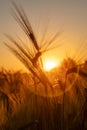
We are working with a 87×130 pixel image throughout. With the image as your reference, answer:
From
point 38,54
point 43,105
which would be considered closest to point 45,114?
point 43,105

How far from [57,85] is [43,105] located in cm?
20

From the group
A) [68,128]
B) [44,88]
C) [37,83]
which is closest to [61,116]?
[68,128]

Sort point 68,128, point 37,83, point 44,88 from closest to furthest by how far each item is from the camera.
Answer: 1. point 68,128
2. point 44,88
3. point 37,83

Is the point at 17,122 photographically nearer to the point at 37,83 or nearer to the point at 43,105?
the point at 43,105

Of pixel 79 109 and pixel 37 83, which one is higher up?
pixel 37 83

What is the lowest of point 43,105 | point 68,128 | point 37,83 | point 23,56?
point 68,128

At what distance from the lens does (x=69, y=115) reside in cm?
225

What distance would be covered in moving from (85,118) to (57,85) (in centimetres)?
33

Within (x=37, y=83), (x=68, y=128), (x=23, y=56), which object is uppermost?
(x=23, y=56)

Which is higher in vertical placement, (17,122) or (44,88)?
(44,88)

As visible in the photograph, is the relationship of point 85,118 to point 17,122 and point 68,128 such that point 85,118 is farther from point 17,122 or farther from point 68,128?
point 17,122

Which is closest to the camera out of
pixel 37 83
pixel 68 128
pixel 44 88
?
pixel 68 128

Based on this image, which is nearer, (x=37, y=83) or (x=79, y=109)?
(x=79, y=109)

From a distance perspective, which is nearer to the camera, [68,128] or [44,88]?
[68,128]
